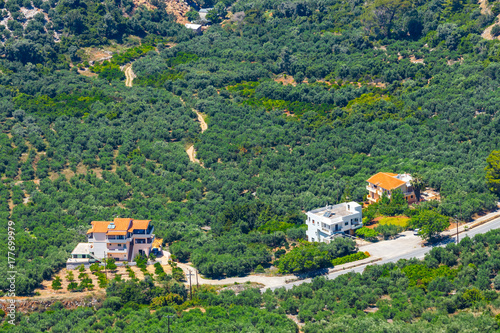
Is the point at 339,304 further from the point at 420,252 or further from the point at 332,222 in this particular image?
the point at 332,222

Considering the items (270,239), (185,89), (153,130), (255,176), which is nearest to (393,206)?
(270,239)

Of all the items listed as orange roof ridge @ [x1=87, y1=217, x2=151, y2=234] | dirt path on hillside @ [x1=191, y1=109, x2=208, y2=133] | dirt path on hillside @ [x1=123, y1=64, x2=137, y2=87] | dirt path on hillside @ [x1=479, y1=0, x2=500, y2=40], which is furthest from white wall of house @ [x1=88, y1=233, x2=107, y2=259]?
dirt path on hillside @ [x1=479, y1=0, x2=500, y2=40]

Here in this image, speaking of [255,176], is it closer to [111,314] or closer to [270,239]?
[270,239]

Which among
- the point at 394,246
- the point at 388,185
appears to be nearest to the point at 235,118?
the point at 388,185

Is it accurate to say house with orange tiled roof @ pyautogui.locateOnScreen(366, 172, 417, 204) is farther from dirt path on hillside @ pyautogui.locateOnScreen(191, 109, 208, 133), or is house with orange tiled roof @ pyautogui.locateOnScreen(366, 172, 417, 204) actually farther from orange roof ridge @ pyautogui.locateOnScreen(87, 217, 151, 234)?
dirt path on hillside @ pyautogui.locateOnScreen(191, 109, 208, 133)

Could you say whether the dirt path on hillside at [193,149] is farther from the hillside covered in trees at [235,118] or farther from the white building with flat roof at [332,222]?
the white building with flat roof at [332,222]
